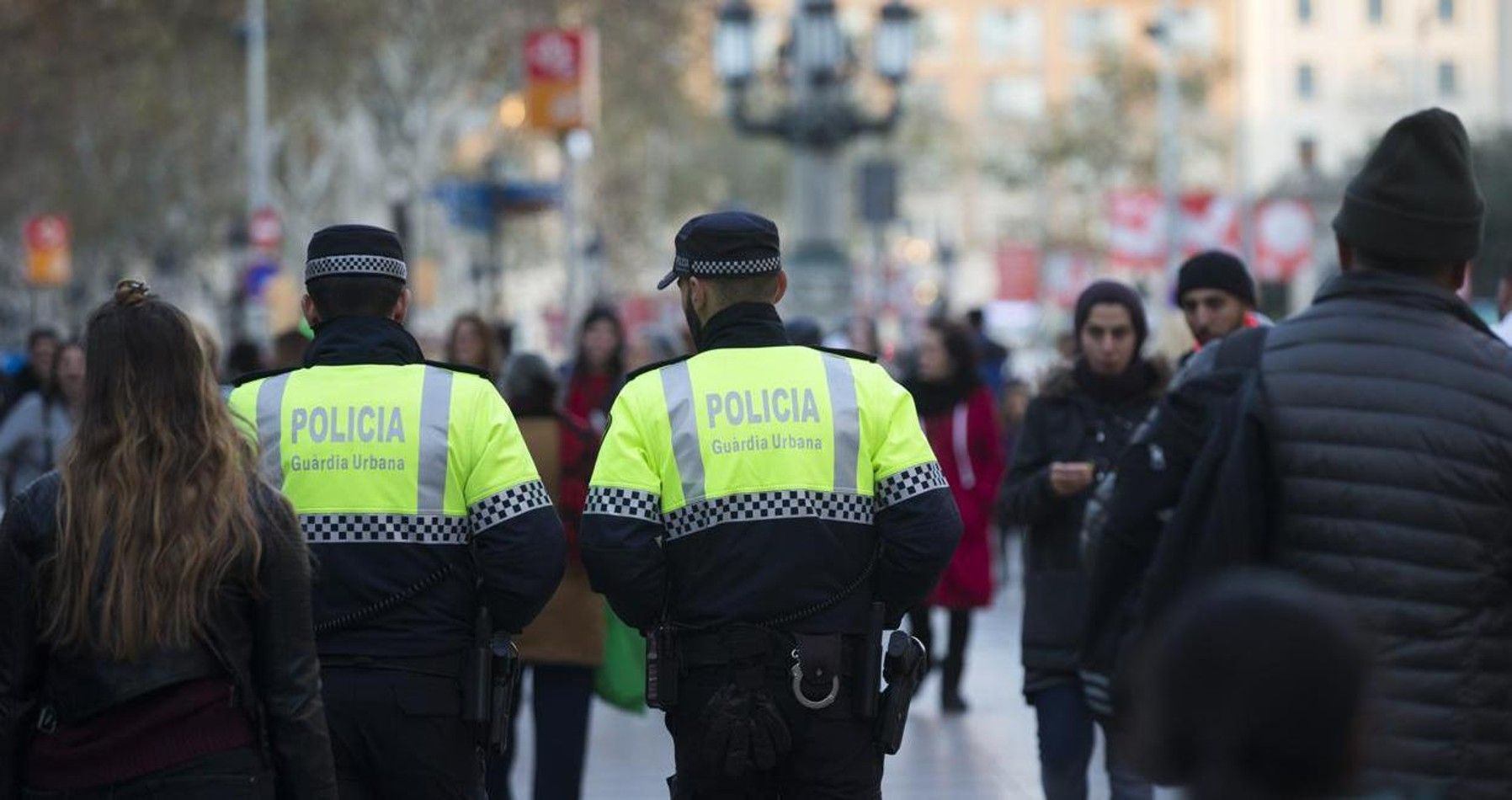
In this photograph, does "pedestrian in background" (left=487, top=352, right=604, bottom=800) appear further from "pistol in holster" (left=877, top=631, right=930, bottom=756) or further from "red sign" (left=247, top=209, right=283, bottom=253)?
"red sign" (left=247, top=209, right=283, bottom=253)

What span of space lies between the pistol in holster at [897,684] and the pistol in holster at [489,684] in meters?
0.76

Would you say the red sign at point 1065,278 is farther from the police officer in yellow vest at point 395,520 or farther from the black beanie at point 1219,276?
the police officer in yellow vest at point 395,520

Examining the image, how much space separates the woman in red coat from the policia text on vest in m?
6.89

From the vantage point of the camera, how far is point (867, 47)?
75.1 m

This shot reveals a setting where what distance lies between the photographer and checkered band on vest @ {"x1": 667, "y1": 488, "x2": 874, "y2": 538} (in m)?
5.83

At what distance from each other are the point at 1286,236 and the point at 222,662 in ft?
85.2

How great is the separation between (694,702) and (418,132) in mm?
46130

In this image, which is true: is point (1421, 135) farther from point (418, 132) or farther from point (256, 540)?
point (418, 132)

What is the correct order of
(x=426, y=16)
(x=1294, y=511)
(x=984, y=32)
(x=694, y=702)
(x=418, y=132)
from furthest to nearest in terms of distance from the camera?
(x=984, y=32), (x=418, y=132), (x=426, y=16), (x=694, y=702), (x=1294, y=511)

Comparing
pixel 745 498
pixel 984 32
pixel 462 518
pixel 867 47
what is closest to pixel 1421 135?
pixel 745 498

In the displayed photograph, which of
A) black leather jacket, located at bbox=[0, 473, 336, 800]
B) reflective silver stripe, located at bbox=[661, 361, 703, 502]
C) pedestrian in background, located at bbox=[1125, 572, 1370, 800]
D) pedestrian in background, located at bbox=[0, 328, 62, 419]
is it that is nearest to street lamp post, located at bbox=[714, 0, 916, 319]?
pedestrian in background, located at bbox=[0, 328, 62, 419]

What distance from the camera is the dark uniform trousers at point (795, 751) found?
18.9 feet

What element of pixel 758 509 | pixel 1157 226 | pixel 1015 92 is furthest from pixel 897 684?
pixel 1015 92

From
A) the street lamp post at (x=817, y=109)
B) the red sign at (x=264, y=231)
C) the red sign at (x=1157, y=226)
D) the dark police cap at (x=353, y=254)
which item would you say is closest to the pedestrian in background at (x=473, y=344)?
the dark police cap at (x=353, y=254)
